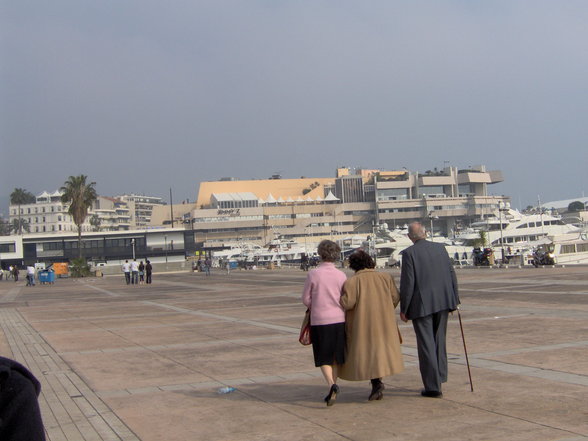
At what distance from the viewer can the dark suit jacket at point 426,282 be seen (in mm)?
7277

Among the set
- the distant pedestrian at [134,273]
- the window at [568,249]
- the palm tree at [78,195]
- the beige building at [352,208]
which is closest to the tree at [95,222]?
the beige building at [352,208]

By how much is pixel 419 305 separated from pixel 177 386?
10.8ft

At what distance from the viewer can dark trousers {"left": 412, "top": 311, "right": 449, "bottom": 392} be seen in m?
7.21

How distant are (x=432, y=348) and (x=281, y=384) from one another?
2.12 m

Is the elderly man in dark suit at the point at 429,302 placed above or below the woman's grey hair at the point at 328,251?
below

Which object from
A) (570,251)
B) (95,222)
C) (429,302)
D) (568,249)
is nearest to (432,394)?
(429,302)

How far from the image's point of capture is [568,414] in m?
6.28

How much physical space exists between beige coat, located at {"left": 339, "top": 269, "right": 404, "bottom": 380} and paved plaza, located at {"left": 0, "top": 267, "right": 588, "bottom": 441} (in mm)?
395

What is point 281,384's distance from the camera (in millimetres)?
8555

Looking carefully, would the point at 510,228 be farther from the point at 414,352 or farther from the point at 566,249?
the point at 414,352

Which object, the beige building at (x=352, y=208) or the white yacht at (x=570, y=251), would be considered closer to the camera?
the white yacht at (x=570, y=251)

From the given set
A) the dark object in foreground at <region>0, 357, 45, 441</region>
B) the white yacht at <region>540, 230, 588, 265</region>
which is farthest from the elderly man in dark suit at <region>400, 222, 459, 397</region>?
the white yacht at <region>540, 230, 588, 265</region>

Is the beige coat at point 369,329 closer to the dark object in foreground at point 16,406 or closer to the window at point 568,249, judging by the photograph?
the dark object in foreground at point 16,406

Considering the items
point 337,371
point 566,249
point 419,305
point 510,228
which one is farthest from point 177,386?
point 510,228
